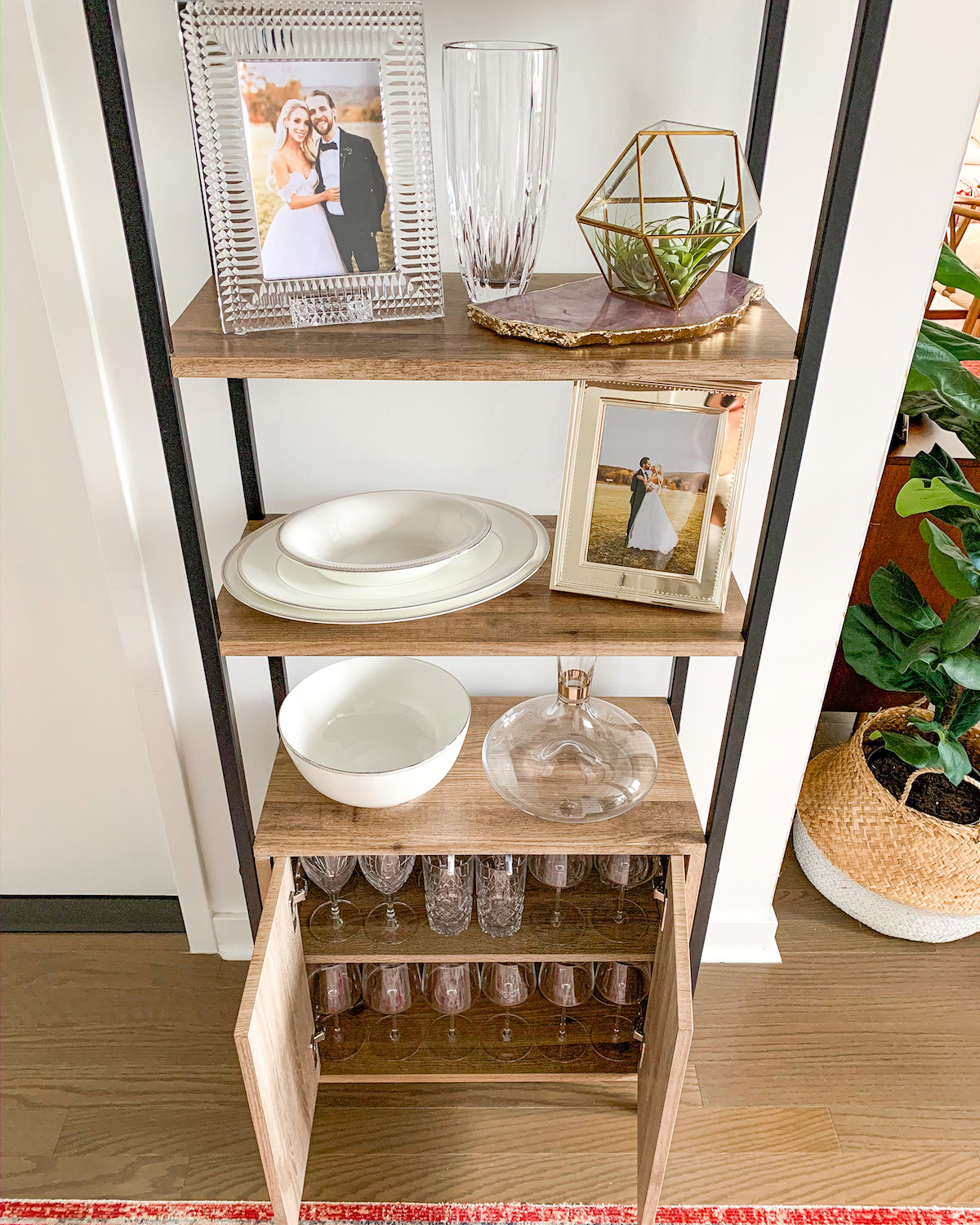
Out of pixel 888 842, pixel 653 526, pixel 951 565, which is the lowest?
pixel 888 842

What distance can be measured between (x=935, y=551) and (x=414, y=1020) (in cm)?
115

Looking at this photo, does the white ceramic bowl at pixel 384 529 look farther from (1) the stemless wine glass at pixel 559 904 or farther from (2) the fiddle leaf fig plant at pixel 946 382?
(2) the fiddle leaf fig plant at pixel 946 382

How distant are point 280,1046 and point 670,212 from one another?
1.13 meters

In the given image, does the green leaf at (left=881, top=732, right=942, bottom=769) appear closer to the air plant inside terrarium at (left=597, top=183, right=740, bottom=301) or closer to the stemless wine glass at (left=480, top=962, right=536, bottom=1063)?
the stemless wine glass at (left=480, top=962, right=536, bottom=1063)

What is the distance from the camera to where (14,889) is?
1934 mm

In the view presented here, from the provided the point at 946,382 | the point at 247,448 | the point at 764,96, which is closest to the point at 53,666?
the point at 247,448

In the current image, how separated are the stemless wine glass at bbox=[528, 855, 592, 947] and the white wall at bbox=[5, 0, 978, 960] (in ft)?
0.96

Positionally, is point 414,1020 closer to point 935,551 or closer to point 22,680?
point 22,680

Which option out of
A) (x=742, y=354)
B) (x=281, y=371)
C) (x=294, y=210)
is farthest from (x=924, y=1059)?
(x=294, y=210)

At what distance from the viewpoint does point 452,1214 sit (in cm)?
146

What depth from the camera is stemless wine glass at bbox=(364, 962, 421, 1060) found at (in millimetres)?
1560

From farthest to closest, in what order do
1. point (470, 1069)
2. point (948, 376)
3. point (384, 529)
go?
point (470, 1069) → point (948, 376) → point (384, 529)

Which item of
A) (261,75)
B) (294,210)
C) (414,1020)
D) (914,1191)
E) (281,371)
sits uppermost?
(261,75)

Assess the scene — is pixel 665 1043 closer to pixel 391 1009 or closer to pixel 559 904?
pixel 559 904
